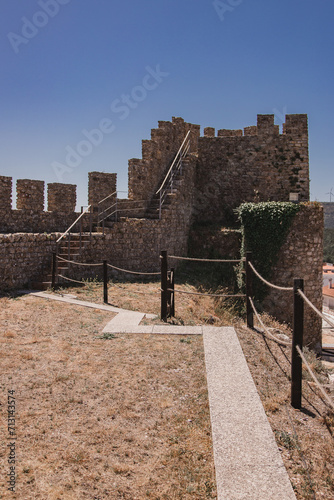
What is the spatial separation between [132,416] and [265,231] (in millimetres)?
10579

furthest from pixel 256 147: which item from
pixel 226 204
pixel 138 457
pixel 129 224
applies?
pixel 138 457

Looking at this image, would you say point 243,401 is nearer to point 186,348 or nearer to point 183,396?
point 183,396

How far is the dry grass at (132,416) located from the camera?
3.06 meters

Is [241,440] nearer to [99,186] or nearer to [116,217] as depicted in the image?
[116,217]

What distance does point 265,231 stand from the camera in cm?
1351

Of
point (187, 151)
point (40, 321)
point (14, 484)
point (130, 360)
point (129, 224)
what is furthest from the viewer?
point (187, 151)

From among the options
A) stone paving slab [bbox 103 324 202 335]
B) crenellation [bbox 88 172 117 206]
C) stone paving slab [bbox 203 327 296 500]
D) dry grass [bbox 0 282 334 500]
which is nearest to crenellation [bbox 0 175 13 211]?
crenellation [bbox 88 172 117 206]

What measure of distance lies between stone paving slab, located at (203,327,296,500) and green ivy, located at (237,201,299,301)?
8.63 metres

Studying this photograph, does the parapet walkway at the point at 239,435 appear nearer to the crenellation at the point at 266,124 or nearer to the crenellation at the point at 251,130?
the crenellation at the point at 266,124

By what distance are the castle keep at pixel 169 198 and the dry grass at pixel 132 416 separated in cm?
578

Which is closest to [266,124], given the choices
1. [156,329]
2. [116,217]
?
[116,217]

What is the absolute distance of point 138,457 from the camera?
11.0 feet

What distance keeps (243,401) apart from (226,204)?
13459mm

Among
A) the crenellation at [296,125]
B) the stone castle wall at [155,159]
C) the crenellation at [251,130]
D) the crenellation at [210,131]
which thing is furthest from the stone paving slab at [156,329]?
the crenellation at [210,131]
